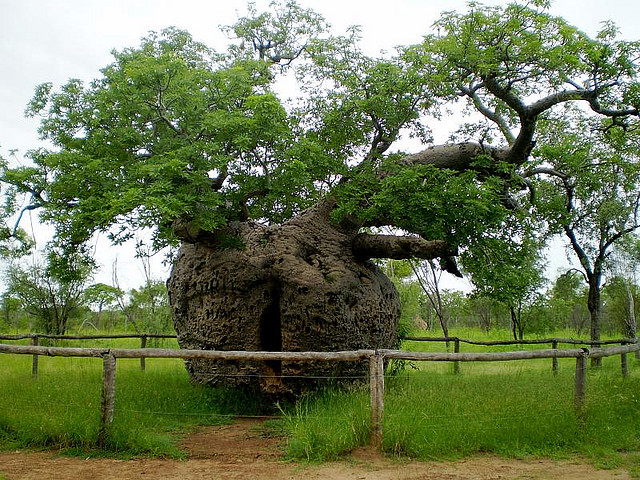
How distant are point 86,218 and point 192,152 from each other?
5.13ft

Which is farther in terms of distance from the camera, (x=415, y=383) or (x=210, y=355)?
(x=415, y=383)

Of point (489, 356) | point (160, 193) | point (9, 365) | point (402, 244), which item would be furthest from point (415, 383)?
point (9, 365)

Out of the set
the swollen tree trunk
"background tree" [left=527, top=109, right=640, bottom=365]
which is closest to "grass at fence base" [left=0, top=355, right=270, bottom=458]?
the swollen tree trunk

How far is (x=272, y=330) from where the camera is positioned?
31.2 ft

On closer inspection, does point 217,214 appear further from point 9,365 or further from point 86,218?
point 9,365

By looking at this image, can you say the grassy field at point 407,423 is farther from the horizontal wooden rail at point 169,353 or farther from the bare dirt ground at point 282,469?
the horizontal wooden rail at point 169,353

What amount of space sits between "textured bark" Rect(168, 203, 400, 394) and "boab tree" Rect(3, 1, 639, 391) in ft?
0.09

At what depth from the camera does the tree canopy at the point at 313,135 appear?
741 cm

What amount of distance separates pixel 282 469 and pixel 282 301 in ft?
12.3

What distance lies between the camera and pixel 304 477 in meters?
4.95

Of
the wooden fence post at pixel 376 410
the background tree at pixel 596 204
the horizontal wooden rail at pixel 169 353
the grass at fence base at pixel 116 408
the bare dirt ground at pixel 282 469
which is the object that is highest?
the background tree at pixel 596 204

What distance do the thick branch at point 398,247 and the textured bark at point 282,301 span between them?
0.84 ft

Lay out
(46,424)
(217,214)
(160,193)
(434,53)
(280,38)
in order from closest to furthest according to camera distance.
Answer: (46,424), (160,193), (217,214), (434,53), (280,38)

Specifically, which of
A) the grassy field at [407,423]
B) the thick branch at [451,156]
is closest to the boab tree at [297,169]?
the thick branch at [451,156]
